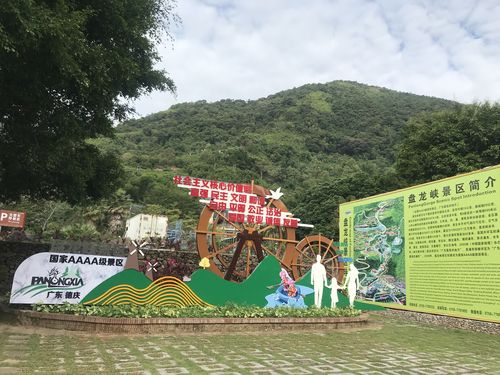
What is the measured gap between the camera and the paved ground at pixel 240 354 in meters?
4.57

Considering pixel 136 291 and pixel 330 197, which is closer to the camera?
pixel 136 291

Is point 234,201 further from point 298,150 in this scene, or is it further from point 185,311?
point 298,150

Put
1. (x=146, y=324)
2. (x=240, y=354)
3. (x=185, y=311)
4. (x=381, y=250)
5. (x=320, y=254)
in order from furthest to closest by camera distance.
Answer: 1. (x=381, y=250)
2. (x=320, y=254)
3. (x=185, y=311)
4. (x=146, y=324)
5. (x=240, y=354)

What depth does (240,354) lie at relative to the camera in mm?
5461

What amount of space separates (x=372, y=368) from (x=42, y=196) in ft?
27.0

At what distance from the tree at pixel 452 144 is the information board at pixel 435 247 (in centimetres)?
915

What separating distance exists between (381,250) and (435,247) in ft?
6.72

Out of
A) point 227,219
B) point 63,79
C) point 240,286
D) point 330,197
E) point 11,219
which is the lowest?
point 240,286

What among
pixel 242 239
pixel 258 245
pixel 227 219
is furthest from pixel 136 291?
pixel 258 245

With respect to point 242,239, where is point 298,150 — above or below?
above

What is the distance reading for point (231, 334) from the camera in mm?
7027

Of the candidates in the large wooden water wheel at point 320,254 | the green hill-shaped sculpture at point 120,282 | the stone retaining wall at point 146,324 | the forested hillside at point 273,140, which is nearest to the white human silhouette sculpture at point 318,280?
the large wooden water wheel at point 320,254

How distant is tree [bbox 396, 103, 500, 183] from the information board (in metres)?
9.15

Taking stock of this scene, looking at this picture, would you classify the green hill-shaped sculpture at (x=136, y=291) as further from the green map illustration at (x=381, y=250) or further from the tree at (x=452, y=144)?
the tree at (x=452, y=144)
